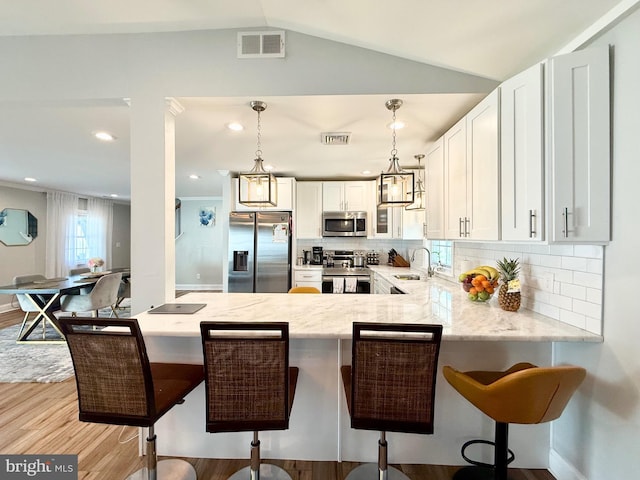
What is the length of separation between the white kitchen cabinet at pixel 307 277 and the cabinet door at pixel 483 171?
104 inches

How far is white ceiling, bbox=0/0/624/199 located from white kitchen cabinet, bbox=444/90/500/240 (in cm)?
25

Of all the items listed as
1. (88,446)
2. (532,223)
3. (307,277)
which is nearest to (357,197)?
(307,277)

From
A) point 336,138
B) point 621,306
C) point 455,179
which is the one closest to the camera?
point 621,306

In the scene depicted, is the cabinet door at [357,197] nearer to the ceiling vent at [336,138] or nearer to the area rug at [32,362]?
the ceiling vent at [336,138]

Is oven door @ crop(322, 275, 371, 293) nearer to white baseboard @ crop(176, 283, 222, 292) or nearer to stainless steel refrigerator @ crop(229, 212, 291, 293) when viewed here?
stainless steel refrigerator @ crop(229, 212, 291, 293)

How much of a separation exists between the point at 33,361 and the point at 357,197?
183 inches

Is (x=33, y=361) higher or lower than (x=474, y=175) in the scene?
lower

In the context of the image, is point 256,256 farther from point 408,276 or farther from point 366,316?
point 366,316

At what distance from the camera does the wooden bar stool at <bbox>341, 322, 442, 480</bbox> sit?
1.20m

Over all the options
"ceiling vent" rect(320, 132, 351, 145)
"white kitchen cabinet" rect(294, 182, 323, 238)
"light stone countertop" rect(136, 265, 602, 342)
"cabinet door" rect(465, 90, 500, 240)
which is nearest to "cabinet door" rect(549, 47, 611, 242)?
"cabinet door" rect(465, 90, 500, 240)

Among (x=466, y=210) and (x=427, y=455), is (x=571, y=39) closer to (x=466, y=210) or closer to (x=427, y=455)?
(x=466, y=210)

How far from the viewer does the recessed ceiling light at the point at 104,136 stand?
280 cm

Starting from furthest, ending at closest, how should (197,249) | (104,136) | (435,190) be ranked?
(197,249) → (104,136) → (435,190)

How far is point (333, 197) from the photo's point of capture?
459 cm
